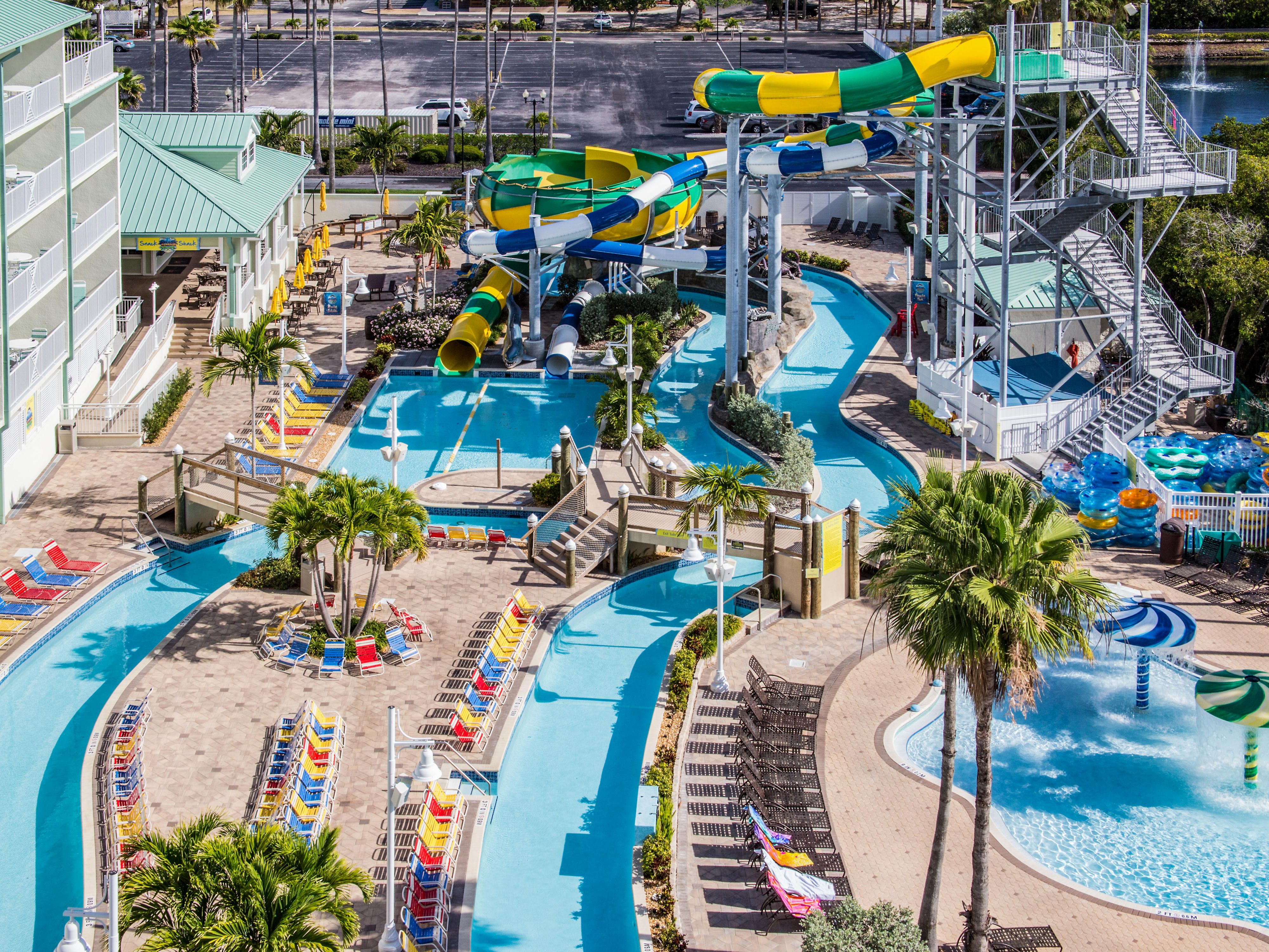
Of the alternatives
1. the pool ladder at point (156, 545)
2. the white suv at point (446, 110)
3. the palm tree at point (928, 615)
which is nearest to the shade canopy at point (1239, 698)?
the palm tree at point (928, 615)

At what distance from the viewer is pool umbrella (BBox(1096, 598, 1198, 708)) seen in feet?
92.0

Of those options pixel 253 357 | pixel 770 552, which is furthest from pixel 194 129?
pixel 770 552

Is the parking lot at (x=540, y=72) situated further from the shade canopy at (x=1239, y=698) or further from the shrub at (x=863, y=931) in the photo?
the shrub at (x=863, y=931)

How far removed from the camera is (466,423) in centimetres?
4419

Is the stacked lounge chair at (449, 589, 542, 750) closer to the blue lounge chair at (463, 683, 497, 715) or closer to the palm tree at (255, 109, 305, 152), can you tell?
the blue lounge chair at (463, 683, 497, 715)

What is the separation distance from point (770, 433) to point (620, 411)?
3.95 m

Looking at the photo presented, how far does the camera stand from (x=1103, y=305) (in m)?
41.7

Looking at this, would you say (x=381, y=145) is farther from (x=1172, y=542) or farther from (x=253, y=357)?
(x=1172, y=542)

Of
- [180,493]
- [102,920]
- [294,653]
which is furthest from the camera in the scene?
[180,493]

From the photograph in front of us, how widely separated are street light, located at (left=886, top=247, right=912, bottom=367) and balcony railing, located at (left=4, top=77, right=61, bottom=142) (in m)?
23.7

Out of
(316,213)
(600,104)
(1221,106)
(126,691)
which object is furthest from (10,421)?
(1221,106)

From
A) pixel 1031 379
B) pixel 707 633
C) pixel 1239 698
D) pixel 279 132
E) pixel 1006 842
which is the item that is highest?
pixel 279 132

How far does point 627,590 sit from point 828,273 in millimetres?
27341

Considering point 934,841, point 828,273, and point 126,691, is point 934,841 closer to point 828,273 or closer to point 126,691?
point 126,691
